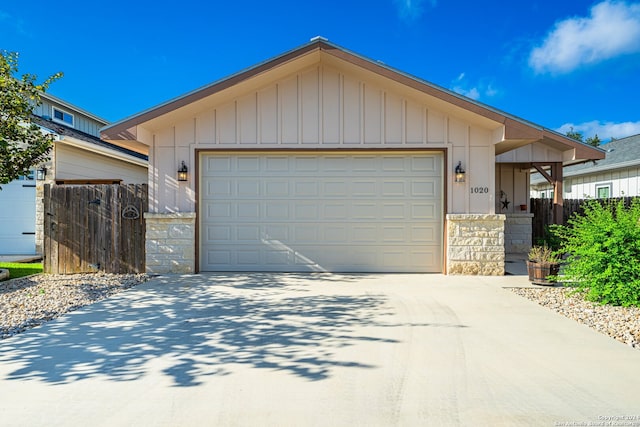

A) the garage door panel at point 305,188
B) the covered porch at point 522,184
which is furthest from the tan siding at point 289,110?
the covered porch at point 522,184

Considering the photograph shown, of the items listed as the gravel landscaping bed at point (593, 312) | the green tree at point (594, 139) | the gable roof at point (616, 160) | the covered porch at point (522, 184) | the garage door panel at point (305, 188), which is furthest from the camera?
the green tree at point (594, 139)

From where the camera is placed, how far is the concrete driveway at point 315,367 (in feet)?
7.88

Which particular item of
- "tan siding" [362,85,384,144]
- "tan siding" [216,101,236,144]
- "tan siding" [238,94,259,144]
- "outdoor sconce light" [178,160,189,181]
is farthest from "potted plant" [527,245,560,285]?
"outdoor sconce light" [178,160,189,181]

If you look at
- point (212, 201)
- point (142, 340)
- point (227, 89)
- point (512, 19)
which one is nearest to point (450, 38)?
point (512, 19)

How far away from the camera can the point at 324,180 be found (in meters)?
7.43

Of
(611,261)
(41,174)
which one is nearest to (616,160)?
(611,261)

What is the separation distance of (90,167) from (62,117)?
5.12 m

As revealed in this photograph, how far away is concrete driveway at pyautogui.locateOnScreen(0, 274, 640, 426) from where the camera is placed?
2400mm

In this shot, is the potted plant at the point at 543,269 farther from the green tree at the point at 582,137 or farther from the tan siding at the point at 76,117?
the green tree at the point at 582,137

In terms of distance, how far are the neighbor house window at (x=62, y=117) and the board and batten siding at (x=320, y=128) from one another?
884 cm

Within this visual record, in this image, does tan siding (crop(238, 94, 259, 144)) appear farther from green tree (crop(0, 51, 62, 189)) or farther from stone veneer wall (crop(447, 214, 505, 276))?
stone veneer wall (crop(447, 214, 505, 276))

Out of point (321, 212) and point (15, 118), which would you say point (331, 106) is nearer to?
point (321, 212)

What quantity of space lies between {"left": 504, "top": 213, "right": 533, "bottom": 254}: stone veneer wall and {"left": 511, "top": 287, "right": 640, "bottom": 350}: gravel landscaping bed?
189 inches

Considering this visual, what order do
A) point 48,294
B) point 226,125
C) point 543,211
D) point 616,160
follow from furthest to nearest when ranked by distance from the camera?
point 616,160
point 543,211
point 226,125
point 48,294
